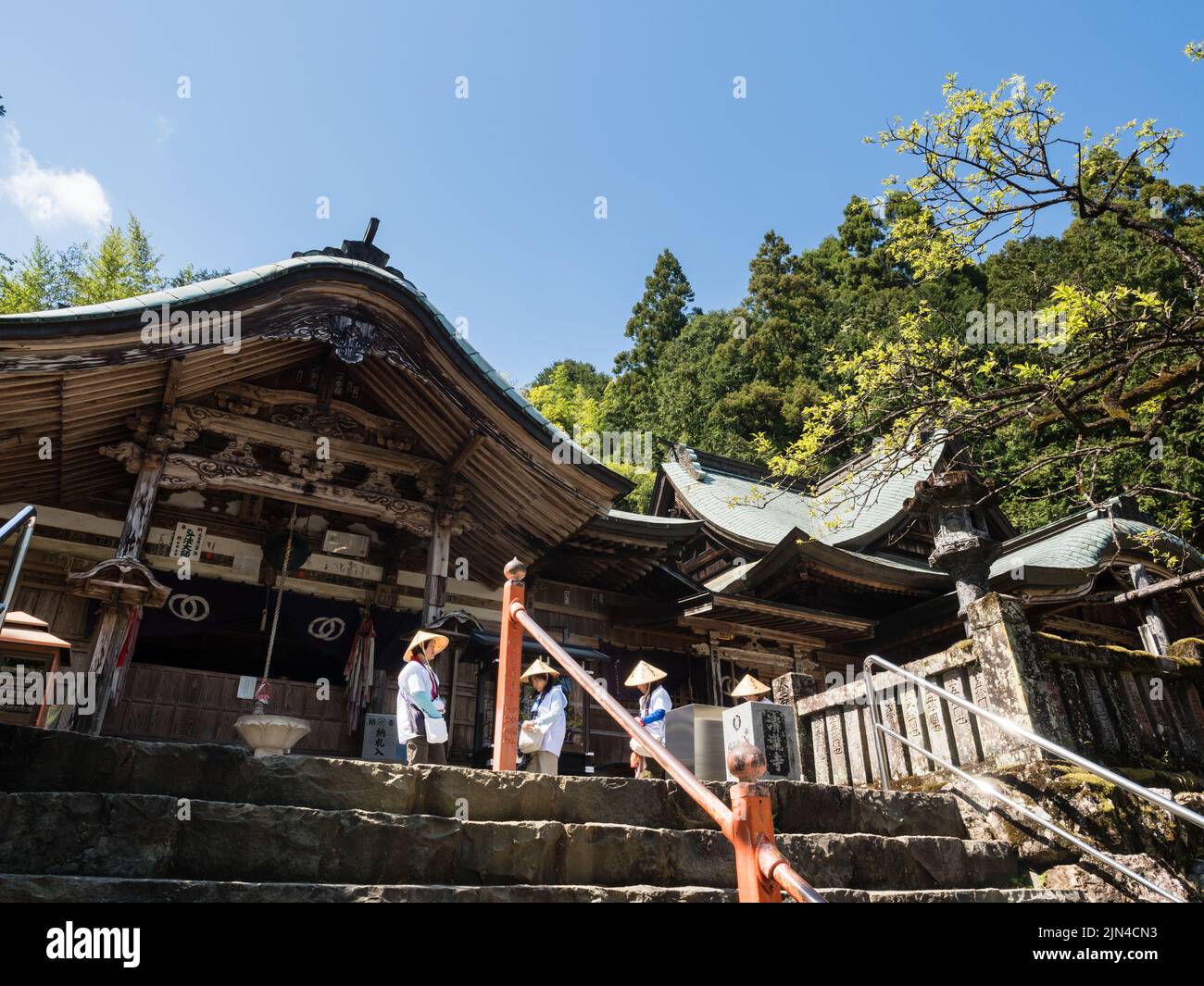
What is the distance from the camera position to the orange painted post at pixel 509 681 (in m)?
5.33

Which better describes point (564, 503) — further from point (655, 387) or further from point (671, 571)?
point (655, 387)

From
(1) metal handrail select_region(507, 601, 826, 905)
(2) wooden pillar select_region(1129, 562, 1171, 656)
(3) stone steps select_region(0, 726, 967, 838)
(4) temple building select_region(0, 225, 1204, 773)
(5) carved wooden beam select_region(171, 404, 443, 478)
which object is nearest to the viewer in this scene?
(1) metal handrail select_region(507, 601, 826, 905)

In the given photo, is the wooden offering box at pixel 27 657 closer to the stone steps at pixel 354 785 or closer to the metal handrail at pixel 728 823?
the stone steps at pixel 354 785

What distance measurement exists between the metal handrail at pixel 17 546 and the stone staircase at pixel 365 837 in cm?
83

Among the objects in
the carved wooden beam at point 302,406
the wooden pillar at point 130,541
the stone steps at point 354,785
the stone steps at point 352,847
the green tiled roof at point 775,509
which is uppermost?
the green tiled roof at point 775,509

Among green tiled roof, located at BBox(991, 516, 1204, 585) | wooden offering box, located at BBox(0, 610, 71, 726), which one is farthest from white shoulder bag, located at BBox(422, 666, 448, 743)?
green tiled roof, located at BBox(991, 516, 1204, 585)

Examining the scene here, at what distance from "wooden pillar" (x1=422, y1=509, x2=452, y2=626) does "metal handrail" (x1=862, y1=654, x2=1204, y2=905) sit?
5075 mm

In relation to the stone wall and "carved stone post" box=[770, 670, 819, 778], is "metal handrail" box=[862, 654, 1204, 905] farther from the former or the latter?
"carved stone post" box=[770, 670, 819, 778]

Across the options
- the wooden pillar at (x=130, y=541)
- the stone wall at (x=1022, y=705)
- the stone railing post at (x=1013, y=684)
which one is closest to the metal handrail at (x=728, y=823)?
the stone railing post at (x=1013, y=684)

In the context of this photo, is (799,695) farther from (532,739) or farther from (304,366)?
(304,366)

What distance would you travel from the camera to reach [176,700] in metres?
9.53

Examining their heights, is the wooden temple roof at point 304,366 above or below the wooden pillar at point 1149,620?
above

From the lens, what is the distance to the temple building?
8.08 metres
